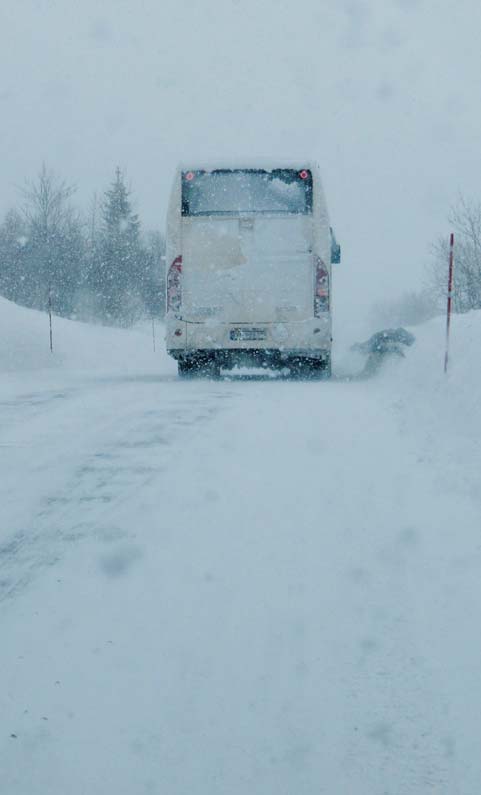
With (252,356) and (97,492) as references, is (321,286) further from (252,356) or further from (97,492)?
A: (97,492)

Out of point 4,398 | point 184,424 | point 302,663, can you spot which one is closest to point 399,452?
point 184,424

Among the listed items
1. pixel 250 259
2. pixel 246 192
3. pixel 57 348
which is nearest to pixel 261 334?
pixel 250 259

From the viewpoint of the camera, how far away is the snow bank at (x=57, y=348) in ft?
63.7

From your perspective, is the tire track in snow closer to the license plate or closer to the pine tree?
the license plate

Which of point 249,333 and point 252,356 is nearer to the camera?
point 249,333

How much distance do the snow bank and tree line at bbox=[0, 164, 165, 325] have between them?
61.6 feet

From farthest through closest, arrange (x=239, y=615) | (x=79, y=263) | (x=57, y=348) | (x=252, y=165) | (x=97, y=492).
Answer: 1. (x=79, y=263)
2. (x=57, y=348)
3. (x=252, y=165)
4. (x=97, y=492)
5. (x=239, y=615)

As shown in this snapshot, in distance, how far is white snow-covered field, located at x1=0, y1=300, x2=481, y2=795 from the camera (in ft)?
7.70

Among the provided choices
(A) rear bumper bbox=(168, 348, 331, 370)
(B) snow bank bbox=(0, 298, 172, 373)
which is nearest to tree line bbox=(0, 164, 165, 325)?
(B) snow bank bbox=(0, 298, 172, 373)

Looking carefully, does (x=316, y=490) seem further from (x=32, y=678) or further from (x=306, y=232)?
(x=306, y=232)

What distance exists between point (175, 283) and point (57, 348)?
721 cm

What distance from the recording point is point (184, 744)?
7.91ft

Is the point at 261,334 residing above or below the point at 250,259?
below

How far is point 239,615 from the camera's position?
11.1ft
